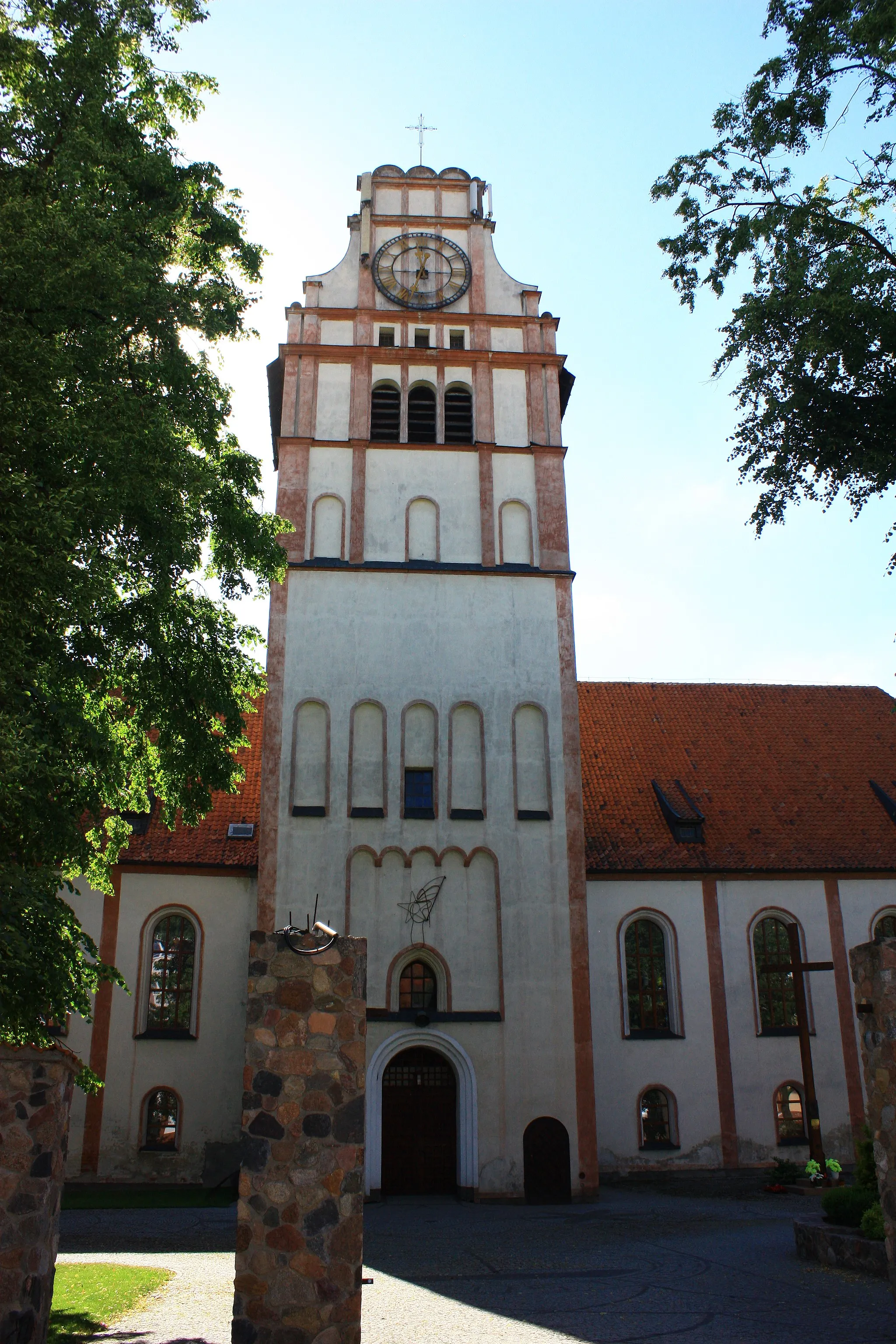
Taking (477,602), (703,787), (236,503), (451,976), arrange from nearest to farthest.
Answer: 1. (236,503)
2. (451,976)
3. (477,602)
4. (703,787)

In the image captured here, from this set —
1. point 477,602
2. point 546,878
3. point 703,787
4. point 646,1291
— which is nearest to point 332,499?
point 477,602

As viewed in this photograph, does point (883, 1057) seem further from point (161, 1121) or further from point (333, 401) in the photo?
point (333, 401)

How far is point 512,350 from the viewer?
80.1 ft

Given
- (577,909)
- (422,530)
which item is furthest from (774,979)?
(422,530)

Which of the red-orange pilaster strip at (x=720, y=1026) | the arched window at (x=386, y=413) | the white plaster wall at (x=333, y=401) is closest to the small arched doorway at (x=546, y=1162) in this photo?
the red-orange pilaster strip at (x=720, y=1026)

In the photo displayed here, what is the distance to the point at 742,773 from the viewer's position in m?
26.7

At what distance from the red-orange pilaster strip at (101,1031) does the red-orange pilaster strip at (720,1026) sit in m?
12.4

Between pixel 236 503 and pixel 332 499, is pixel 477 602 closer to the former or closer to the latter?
pixel 332 499

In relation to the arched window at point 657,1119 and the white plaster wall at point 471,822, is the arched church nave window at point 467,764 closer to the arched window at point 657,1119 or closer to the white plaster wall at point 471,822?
the white plaster wall at point 471,822

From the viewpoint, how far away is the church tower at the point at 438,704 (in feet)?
63.2

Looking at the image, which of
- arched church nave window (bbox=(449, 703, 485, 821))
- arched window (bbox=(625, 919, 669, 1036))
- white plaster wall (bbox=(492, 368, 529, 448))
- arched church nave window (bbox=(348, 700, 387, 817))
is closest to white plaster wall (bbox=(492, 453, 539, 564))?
white plaster wall (bbox=(492, 368, 529, 448))

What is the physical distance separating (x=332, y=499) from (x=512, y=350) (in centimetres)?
569

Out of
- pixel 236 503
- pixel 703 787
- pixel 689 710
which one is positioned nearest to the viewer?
pixel 236 503

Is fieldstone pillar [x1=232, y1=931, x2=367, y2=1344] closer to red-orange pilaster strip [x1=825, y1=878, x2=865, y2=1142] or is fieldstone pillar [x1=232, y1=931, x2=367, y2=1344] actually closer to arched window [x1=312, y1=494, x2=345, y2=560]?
arched window [x1=312, y1=494, x2=345, y2=560]
